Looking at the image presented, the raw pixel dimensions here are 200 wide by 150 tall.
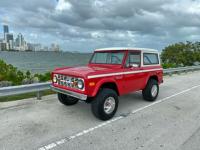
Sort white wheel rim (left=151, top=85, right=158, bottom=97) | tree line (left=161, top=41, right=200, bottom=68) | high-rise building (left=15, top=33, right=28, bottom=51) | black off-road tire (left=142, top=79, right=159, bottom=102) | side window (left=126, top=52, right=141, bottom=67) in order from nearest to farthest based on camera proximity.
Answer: side window (left=126, top=52, right=141, bottom=67)
black off-road tire (left=142, top=79, right=159, bottom=102)
white wheel rim (left=151, top=85, right=158, bottom=97)
tree line (left=161, top=41, right=200, bottom=68)
high-rise building (left=15, top=33, right=28, bottom=51)

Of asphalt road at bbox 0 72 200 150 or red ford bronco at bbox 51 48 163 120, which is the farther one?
red ford bronco at bbox 51 48 163 120

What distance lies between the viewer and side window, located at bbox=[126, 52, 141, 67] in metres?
5.66

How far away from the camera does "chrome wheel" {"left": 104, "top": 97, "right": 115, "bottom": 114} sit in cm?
496

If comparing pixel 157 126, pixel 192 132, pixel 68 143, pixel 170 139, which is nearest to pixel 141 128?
pixel 157 126

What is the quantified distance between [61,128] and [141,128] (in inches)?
76.9

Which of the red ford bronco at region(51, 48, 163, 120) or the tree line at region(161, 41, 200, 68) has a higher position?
the tree line at region(161, 41, 200, 68)

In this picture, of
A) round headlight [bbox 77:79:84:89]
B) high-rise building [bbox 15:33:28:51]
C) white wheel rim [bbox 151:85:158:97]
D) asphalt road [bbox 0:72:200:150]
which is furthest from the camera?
high-rise building [bbox 15:33:28:51]

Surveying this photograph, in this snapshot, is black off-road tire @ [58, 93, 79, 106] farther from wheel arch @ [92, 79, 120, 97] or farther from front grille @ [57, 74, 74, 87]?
wheel arch @ [92, 79, 120, 97]

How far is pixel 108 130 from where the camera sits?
4.29m

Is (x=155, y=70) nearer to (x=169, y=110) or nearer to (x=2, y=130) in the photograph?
(x=169, y=110)

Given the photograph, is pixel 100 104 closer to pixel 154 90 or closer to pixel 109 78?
pixel 109 78

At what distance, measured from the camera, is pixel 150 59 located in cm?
682

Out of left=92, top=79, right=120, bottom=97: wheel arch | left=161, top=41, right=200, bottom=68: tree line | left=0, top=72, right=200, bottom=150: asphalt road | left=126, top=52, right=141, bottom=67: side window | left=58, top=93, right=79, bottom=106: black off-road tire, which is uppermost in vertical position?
left=161, top=41, right=200, bottom=68: tree line

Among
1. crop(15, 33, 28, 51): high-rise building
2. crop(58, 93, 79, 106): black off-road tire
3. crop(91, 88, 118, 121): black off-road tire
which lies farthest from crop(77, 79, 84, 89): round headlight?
crop(15, 33, 28, 51): high-rise building
